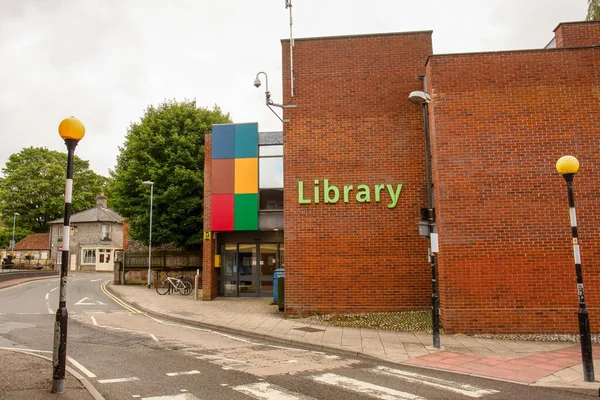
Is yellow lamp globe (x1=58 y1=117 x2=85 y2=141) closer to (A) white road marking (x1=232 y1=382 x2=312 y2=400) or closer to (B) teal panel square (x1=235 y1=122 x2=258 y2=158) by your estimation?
(A) white road marking (x1=232 y1=382 x2=312 y2=400)

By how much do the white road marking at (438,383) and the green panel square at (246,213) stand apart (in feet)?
37.6

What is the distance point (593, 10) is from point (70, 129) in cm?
2361

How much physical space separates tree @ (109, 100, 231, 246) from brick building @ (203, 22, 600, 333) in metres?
13.9

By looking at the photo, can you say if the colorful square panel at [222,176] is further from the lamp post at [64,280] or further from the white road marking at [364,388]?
the white road marking at [364,388]

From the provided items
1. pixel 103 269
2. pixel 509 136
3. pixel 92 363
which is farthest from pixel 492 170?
pixel 103 269

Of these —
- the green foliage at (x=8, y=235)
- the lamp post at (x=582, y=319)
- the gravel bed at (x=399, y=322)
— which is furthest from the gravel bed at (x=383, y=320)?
the green foliage at (x=8, y=235)

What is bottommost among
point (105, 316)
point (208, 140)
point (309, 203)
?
point (105, 316)

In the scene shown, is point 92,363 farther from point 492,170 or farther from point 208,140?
point 208,140

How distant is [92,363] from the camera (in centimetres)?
790

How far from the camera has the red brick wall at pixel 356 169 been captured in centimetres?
1340

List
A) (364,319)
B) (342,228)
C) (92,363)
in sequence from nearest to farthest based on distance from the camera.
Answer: (92,363) < (364,319) < (342,228)

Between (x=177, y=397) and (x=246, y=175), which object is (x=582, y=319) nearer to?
(x=177, y=397)

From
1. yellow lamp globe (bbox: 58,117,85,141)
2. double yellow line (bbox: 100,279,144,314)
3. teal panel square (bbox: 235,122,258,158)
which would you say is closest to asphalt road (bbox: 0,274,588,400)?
yellow lamp globe (bbox: 58,117,85,141)

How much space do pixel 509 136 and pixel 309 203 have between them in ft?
20.0
